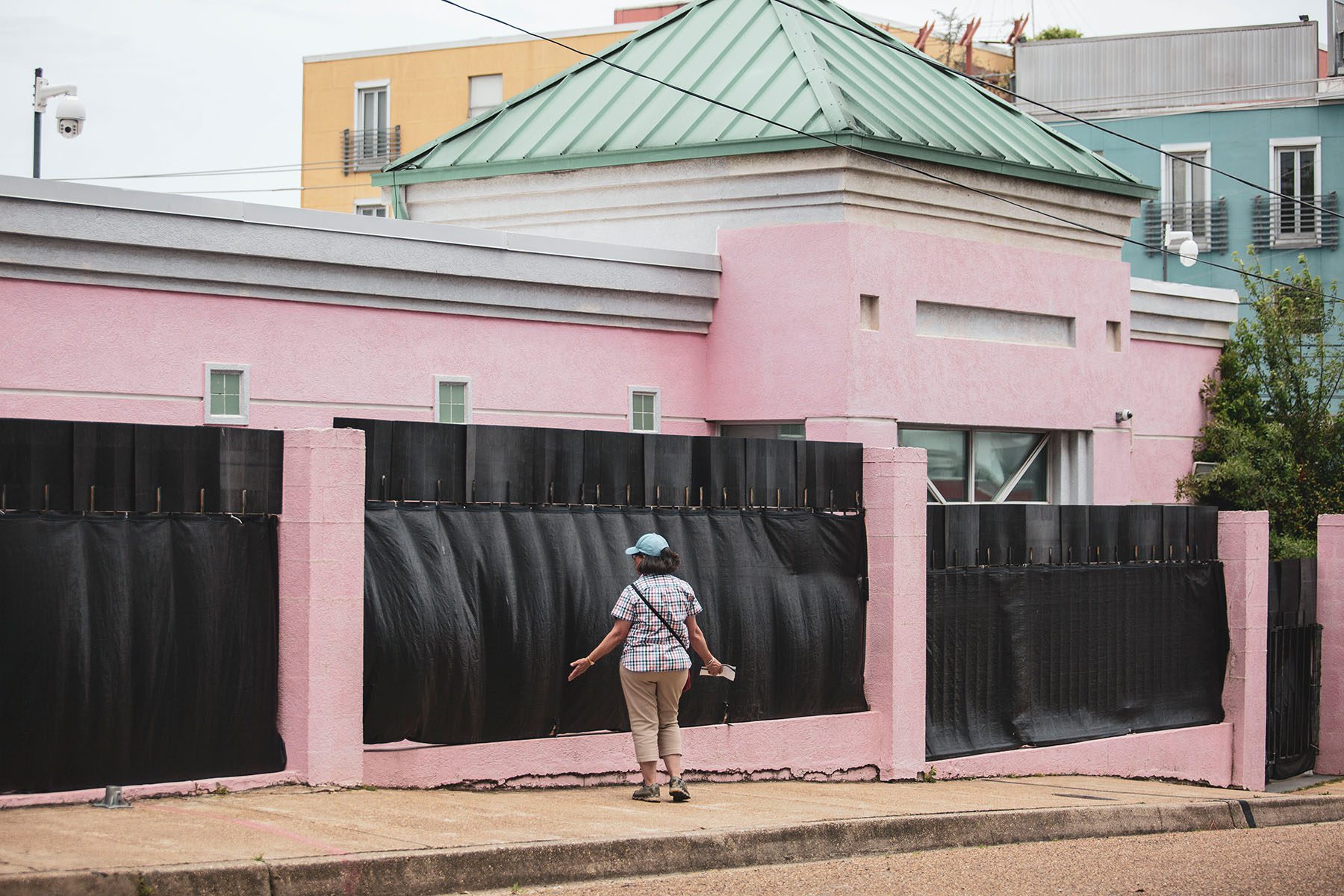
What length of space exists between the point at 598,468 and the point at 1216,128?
2702cm

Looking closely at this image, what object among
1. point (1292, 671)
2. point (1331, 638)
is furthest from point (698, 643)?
point (1331, 638)

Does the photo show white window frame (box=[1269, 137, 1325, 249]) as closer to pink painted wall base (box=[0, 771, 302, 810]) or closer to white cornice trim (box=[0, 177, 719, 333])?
white cornice trim (box=[0, 177, 719, 333])

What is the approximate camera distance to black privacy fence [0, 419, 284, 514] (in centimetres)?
877

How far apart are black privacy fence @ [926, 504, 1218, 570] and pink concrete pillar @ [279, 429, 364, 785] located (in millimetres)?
5549

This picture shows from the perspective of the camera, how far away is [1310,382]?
27844 millimetres

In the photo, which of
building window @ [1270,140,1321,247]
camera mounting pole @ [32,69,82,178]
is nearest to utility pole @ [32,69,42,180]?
camera mounting pole @ [32,69,82,178]

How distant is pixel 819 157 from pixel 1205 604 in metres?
5.97

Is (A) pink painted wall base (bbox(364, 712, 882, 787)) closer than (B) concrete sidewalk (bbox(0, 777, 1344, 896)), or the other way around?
(B) concrete sidewalk (bbox(0, 777, 1344, 896))

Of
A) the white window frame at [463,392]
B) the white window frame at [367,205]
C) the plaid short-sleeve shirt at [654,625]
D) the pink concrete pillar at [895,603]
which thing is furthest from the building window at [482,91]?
the plaid short-sleeve shirt at [654,625]

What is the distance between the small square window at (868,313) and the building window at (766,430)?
3.90 feet

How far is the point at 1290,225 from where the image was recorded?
34469 mm

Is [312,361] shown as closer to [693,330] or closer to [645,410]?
[645,410]

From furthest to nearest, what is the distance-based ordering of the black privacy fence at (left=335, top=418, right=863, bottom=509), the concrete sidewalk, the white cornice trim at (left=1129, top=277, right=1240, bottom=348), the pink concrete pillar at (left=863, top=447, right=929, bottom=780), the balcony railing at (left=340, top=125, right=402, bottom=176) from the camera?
the balcony railing at (left=340, top=125, right=402, bottom=176), the white cornice trim at (left=1129, top=277, right=1240, bottom=348), the pink concrete pillar at (left=863, top=447, right=929, bottom=780), the black privacy fence at (left=335, top=418, right=863, bottom=509), the concrete sidewalk

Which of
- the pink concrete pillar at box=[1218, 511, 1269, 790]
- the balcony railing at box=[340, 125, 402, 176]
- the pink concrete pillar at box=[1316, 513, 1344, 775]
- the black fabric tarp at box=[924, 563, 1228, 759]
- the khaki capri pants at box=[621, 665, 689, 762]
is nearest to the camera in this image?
the khaki capri pants at box=[621, 665, 689, 762]
